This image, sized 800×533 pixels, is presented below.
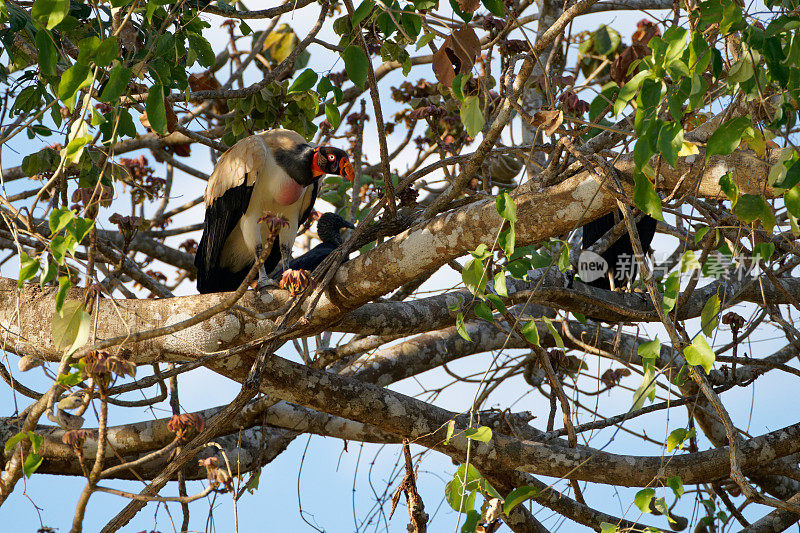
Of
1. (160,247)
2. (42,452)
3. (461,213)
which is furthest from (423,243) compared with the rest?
(160,247)

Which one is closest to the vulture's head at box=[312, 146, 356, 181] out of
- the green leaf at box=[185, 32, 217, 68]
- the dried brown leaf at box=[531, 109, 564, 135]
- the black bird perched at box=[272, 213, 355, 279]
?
the black bird perched at box=[272, 213, 355, 279]

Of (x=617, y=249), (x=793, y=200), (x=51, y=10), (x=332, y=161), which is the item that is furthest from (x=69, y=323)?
(x=617, y=249)

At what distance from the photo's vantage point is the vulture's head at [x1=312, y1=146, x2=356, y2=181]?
4211 millimetres

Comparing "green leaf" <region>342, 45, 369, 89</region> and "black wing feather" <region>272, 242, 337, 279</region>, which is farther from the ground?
"black wing feather" <region>272, 242, 337, 279</region>

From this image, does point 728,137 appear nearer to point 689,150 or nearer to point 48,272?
point 689,150

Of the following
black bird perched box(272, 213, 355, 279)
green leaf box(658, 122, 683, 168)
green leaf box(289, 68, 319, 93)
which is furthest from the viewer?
black bird perched box(272, 213, 355, 279)

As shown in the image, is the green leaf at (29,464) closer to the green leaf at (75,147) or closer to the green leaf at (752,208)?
the green leaf at (75,147)

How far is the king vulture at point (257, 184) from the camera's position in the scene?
4156 millimetres

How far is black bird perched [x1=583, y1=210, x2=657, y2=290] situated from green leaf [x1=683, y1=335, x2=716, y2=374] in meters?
2.93

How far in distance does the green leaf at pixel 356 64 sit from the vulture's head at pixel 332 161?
1.54 metres

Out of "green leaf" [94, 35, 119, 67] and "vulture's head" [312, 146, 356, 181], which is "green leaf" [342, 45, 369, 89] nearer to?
"green leaf" [94, 35, 119, 67]

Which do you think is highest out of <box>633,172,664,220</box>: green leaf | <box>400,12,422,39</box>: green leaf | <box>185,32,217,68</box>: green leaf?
<box>185,32,217,68</box>: green leaf

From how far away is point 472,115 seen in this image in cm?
220

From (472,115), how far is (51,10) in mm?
1125
